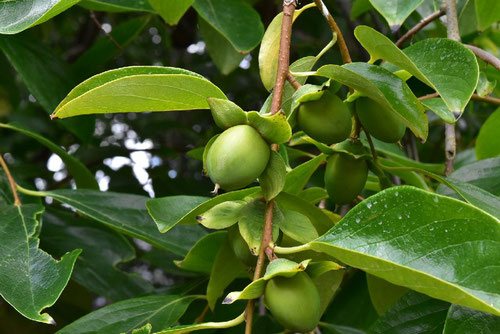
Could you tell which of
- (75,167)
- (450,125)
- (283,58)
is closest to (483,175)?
(450,125)

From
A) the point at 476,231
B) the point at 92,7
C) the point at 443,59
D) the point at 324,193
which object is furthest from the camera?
the point at 92,7

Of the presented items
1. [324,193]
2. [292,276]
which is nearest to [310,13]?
[324,193]

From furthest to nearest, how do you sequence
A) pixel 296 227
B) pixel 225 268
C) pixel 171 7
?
pixel 171 7
pixel 225 268
pixel 296 227

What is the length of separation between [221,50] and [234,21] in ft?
0.71

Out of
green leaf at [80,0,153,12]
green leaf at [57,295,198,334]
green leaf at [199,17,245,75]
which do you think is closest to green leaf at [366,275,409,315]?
green leaf at [57,295,198,334]

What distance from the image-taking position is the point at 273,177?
0.64 m

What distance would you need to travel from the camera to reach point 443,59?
2.35 feet

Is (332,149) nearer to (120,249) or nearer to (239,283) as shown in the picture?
(239,283)

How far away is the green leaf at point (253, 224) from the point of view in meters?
0.63

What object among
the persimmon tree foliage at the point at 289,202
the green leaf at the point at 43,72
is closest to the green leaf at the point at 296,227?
the persimmon tree foliage at the point at 289,202

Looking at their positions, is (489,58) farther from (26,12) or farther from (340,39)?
(26,12)

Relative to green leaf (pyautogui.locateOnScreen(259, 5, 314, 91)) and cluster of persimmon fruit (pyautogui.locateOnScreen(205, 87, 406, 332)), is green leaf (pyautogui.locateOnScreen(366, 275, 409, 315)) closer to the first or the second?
cluster of persimmon fruit (pyautogui.locateOnScreen(205, 87, 406, 332))

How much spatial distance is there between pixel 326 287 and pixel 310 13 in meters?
1.17

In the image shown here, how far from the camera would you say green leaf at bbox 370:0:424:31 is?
78cm
